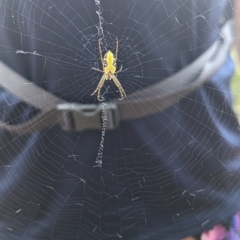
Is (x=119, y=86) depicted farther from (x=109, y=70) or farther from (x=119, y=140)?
(x=119, y=140)

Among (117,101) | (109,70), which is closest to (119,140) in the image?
(117,101)

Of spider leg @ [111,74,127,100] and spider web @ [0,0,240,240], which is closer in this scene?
spider web @ [0,0,240,240]

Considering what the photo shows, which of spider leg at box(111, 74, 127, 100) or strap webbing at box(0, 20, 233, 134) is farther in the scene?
spider leg at box(111, 74, 127, 100)

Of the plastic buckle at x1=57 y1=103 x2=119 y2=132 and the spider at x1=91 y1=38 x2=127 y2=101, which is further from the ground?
the spider at x1=91 y1=38 x2=127 y2=101

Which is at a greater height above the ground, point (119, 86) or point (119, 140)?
point (119, 86)

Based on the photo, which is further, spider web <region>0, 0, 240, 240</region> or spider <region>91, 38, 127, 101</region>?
spider <region>91, 38, 127, 101</region>
